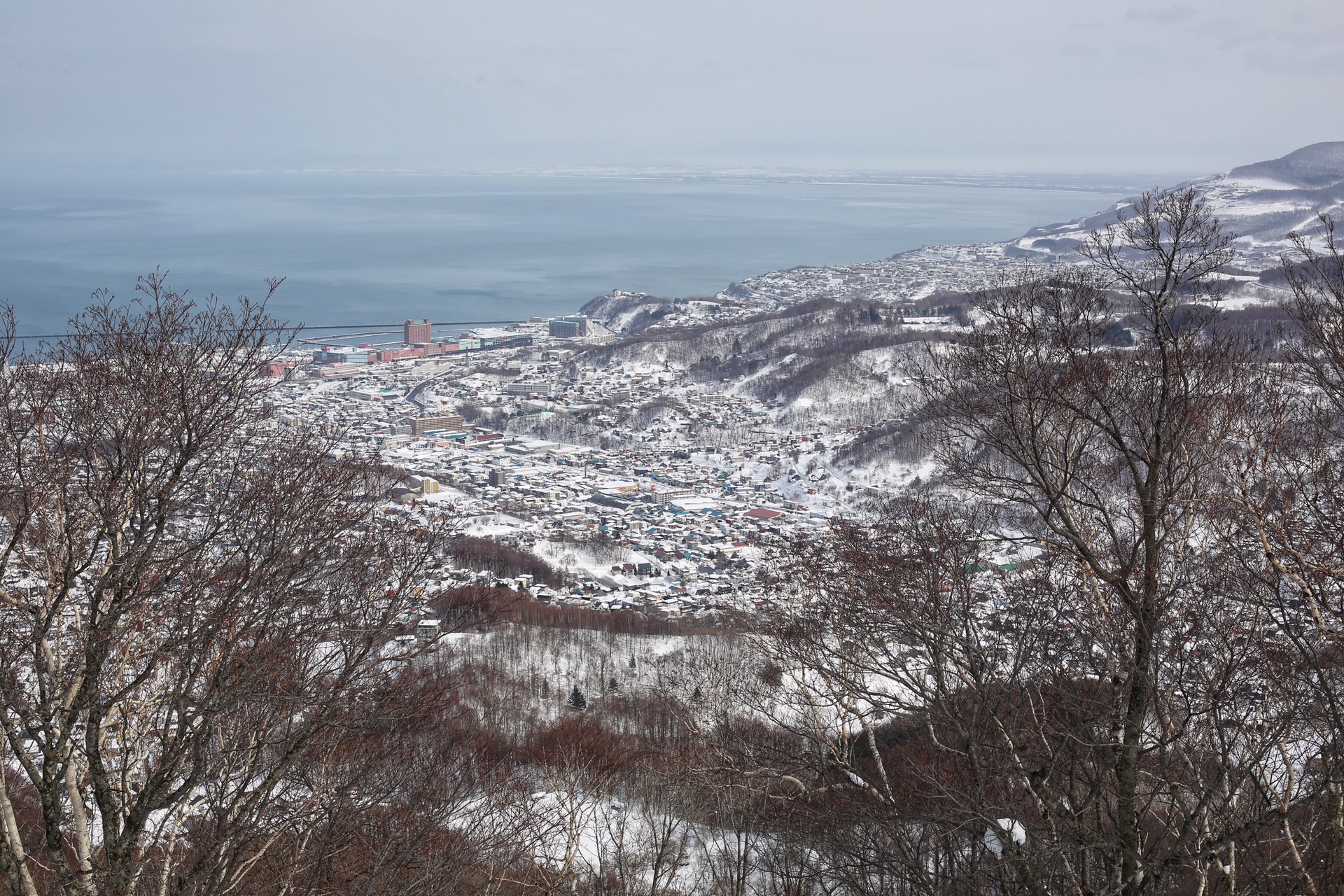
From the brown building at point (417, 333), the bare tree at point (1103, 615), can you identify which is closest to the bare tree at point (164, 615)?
the bare tree at point (1103, 615)

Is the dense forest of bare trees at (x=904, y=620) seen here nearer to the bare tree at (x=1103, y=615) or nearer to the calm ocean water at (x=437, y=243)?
the bare tree at (x=1103, y=615)

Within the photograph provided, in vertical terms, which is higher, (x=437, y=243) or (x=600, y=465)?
(x=437, y=243)

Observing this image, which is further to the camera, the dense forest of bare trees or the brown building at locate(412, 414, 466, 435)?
the brown building at locate(412, 414, 466, 435)

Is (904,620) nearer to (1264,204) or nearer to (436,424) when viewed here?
(436,424)

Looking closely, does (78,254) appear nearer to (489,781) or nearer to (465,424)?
(465,424)

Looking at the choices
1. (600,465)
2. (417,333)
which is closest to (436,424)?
(600,465)

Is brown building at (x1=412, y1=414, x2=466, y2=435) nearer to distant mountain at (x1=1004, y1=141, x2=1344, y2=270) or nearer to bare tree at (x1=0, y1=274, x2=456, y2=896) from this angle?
bare tree at (x1=0, y1=274, x2=456, y2=896)

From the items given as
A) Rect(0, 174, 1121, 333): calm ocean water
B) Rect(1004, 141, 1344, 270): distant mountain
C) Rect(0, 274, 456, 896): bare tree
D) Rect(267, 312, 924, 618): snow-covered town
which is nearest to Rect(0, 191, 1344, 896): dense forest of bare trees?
Rect(0, 274, 456, 896): bare tree
